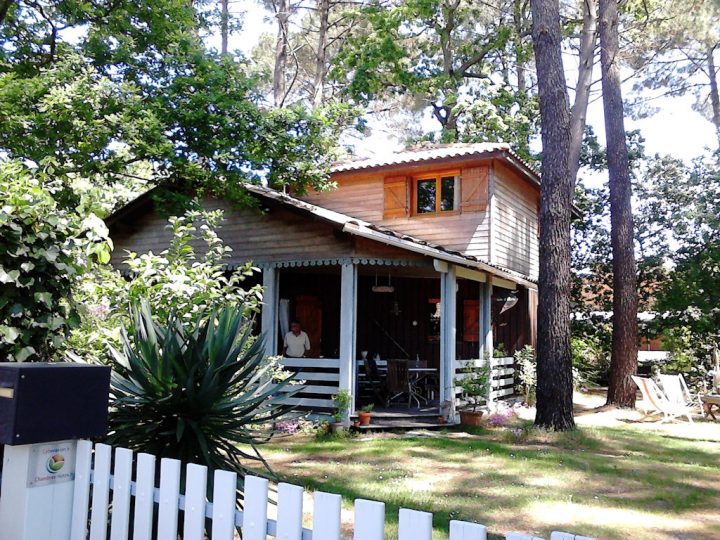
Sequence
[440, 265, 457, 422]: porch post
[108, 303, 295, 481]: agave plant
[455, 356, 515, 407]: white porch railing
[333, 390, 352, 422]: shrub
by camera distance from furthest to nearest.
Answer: [455, 356, 515, 407]: white porch railing
[440, 265, 457, 422]: porch post
[333, 390, 352, 422]: shrub
[108, 303, 295, 481]: agave plant

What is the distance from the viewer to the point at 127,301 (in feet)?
20.4

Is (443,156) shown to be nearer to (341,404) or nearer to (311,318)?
(311,318)

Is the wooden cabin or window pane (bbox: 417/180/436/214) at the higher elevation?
window pane (bbox: 417/180/436/214)

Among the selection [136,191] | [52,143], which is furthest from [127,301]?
[136,191]

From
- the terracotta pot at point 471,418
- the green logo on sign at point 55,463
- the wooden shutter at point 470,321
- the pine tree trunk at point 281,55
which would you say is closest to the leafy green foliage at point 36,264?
the green logo on sign at point 55,463

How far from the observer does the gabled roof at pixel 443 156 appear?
46.6 feet

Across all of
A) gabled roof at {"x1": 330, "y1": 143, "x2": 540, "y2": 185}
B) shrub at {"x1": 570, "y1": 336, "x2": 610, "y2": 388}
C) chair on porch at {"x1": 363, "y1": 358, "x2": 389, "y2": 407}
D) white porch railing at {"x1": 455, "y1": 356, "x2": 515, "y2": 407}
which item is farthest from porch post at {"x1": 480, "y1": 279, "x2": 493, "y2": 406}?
shrub at {"x1": 570, "y1": 336, "x2": 610, "y2": 388}

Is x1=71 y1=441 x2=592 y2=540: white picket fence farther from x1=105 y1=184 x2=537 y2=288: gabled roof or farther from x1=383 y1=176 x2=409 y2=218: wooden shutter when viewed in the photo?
x1=383 y1=176 x2=409 y2=218: wooden shutter

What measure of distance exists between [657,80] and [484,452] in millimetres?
25928

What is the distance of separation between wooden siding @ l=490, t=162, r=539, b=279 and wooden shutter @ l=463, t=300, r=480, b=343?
59.7 inches

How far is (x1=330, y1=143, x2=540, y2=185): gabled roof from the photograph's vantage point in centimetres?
1420

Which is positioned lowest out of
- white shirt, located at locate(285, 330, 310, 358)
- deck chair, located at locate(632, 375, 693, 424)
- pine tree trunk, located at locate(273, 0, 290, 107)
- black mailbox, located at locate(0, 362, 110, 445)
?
deck chair, located at locate(632, 375, 693, 424)

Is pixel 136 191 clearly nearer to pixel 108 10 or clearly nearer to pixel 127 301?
pixel 108 10

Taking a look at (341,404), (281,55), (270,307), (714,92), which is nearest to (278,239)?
(270,307)
